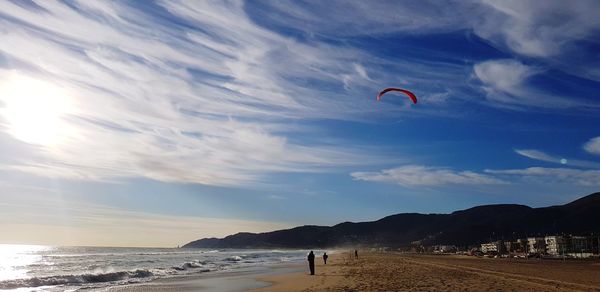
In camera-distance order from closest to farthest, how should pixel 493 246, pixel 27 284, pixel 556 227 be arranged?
pixel 27 284 → pixel 493 246 → pixel 556 227

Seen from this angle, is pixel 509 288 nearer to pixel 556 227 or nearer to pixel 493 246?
pixel 493 246

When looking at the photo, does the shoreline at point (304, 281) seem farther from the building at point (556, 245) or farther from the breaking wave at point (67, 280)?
the building at point (556, 245)

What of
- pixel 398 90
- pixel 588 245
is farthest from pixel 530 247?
pixel 398 90

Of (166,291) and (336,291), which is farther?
(166,291)

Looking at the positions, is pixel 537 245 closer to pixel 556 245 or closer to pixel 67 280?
pixel 556 245

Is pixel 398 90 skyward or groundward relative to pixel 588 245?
skyward

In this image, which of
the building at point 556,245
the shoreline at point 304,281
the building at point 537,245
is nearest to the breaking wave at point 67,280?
the shoreline at point 304,281

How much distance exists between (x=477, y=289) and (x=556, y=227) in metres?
203

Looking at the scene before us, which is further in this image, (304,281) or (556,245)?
(556,245)

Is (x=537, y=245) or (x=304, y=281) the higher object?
(x=304, y=281)

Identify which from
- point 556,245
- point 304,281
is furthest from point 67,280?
point 556,245

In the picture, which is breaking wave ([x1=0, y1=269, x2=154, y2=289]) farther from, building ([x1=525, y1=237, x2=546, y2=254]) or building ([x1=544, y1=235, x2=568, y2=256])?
building ([x1=525, y1=237, x2=546, y2=254])

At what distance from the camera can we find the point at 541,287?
61.7 ft

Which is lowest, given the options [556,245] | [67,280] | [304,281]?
→ [556,245]
